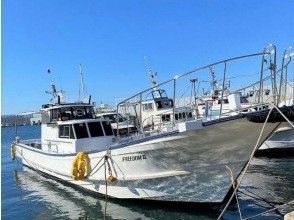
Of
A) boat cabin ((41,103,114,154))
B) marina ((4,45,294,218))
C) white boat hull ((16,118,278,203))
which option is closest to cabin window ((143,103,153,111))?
boat cabin ((41,103,114,154))

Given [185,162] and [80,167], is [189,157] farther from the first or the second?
[80,167]

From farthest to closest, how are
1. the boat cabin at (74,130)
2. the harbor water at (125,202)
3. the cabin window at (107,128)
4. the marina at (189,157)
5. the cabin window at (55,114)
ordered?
the cabin window at (55,114) → the cabin window at (107,128) → the boat cabin at (74,130) → the harbor water at (125,202) → the marina at (189,157)

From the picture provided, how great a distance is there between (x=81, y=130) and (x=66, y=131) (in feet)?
2.79

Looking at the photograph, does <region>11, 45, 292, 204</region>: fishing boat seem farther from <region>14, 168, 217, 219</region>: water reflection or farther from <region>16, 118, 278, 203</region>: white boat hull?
<region>14, 168, 217, 219</region>: water reflection

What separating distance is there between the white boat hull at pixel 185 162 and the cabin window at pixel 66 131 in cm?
332

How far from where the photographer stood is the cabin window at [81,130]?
1644 centimetres

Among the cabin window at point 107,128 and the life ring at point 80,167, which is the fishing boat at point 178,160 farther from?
the cabin window at point 107,128

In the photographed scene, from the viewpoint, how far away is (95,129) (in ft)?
55.0

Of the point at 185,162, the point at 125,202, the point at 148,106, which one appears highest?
the point at 148,106

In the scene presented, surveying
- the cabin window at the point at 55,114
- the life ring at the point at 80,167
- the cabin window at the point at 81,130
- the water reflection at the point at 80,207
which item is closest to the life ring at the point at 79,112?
the cabin window at the point at 55,114

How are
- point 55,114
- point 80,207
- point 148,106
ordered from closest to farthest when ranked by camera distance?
1. point 80,207
2. point 55,114
3. point 148,106

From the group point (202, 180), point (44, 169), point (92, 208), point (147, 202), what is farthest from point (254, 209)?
point (44, 169)

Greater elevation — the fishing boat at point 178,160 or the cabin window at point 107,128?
the cabin window at point 107,128

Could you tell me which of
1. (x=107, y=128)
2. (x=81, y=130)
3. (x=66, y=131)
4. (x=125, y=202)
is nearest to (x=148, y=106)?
(x=107, y=128)
